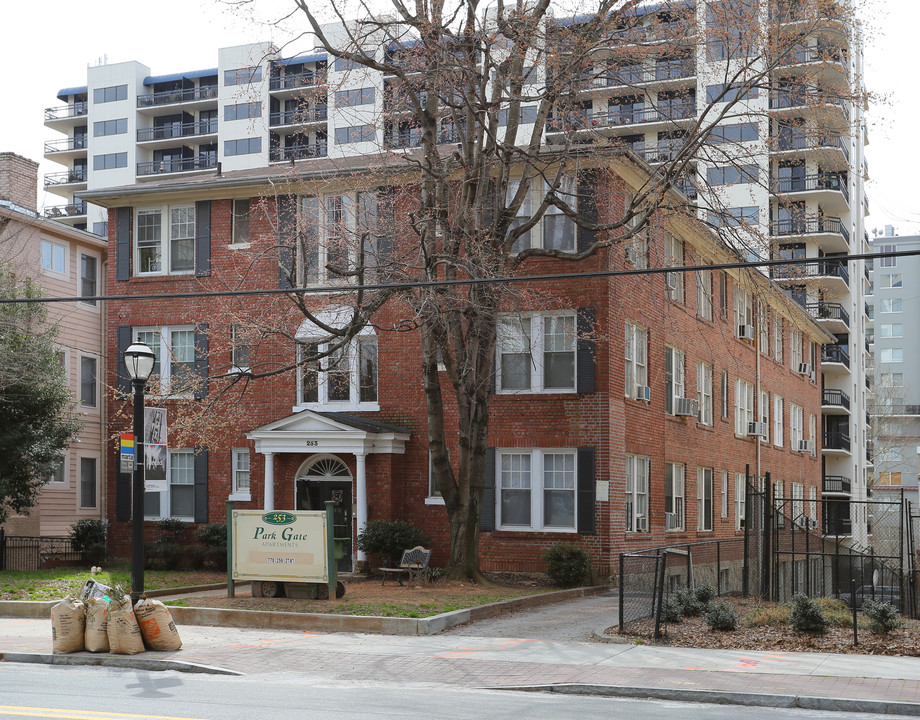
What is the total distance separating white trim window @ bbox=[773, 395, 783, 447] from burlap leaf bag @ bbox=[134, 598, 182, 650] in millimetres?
31153

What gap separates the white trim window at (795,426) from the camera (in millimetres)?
44344

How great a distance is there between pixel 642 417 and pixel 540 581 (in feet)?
18.3

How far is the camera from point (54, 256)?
108 ft

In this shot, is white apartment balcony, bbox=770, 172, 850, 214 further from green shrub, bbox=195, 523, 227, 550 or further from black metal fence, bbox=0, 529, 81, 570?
black metal fence, bbox=0, 529, 81, 570

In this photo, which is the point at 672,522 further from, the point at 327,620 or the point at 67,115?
the point at 67,115

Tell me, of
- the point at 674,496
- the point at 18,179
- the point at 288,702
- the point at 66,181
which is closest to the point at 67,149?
the point at 66,181

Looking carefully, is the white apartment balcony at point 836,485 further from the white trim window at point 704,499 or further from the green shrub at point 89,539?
the green shrub at point 89,539

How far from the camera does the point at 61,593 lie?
823 inches

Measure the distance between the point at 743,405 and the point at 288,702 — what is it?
29.3 m

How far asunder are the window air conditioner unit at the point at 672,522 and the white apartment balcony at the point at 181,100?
62.3 m

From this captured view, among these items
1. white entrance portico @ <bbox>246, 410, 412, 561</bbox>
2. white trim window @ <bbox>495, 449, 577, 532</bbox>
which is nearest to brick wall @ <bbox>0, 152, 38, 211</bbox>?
white entrance portico @ <bbox>246, 410, 412, 561</bbox>

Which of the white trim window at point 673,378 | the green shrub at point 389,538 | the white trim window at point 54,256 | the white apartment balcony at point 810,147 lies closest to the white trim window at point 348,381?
the green shrub at point 389,538

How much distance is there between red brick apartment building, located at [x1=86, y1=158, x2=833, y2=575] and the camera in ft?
84.8

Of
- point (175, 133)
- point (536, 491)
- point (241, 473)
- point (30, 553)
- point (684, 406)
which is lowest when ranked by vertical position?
point (30, 553)
